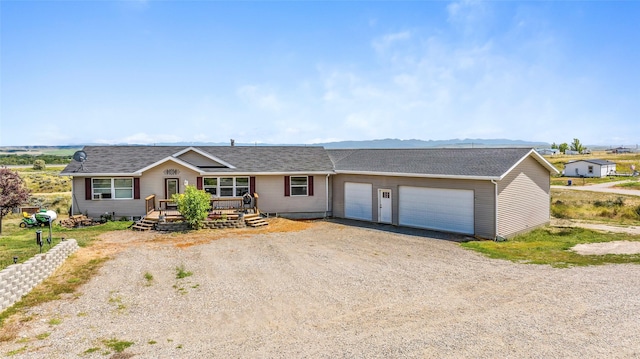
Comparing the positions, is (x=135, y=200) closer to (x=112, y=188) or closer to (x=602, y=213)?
(x=112, y=188)

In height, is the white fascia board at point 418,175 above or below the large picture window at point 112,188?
above

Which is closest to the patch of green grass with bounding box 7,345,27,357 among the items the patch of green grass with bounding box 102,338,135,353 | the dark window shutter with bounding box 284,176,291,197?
the patch of green grass with bounding box 102,338,135,353

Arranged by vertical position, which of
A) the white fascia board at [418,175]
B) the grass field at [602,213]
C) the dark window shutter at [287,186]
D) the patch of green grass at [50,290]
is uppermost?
the white fascia board at [418,175]

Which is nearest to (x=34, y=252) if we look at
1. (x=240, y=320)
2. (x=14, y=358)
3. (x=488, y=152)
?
(x=14, y=358)

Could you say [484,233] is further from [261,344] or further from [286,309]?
[261,344]

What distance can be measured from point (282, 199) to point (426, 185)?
27.0ft

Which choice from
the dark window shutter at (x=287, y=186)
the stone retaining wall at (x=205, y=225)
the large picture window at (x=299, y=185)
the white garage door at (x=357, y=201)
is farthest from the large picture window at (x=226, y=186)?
the white garage door at (x=357, y=201)

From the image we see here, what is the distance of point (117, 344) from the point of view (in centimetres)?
775

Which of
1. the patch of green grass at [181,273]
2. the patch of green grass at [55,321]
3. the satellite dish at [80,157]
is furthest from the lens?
the satellite dish at [80,157]

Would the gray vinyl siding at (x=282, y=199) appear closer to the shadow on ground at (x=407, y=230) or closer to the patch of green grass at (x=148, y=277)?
the shadow on ground at (x=407, y=230)

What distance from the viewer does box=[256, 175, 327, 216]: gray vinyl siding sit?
23844 mm

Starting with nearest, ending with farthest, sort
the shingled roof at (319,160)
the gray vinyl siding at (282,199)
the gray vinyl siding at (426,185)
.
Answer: the gray vinyl siding at (426,185)
the shingled roof at (319,160)
the gray vinyl siding at (282,199)

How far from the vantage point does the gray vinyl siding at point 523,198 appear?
59.3 feet

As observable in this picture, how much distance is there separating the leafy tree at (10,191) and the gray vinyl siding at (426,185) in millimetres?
15343
